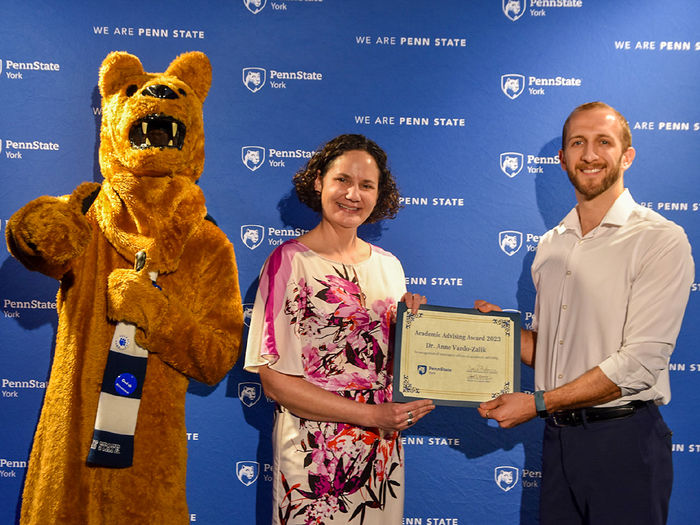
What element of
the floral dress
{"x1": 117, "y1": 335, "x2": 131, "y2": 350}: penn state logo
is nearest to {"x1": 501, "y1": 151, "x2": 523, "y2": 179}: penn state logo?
the floral dress

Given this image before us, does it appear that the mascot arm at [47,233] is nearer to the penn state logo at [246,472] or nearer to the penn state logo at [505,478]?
the penn state logo at [246,472]

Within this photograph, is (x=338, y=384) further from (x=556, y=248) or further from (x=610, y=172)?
(x=610, y=172)

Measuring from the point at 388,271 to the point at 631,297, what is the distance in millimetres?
855

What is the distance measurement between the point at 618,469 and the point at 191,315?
152cm

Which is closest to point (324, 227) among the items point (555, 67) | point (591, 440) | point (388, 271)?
point (388, 271)

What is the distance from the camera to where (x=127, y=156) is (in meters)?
1.86

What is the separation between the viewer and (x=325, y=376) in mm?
1915

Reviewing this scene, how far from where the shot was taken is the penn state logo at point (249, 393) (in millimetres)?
2545

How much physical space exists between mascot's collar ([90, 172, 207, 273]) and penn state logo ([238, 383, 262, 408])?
0.85 m

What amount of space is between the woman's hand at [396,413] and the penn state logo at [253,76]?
1.51m

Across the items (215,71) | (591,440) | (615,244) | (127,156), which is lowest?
(591,440)

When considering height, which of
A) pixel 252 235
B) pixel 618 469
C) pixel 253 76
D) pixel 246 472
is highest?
pixel 253 76

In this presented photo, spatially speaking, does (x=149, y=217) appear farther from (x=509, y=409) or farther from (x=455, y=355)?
(x=509, y=409)

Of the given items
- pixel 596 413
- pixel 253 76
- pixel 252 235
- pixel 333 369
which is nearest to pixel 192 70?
pixel 253 76
